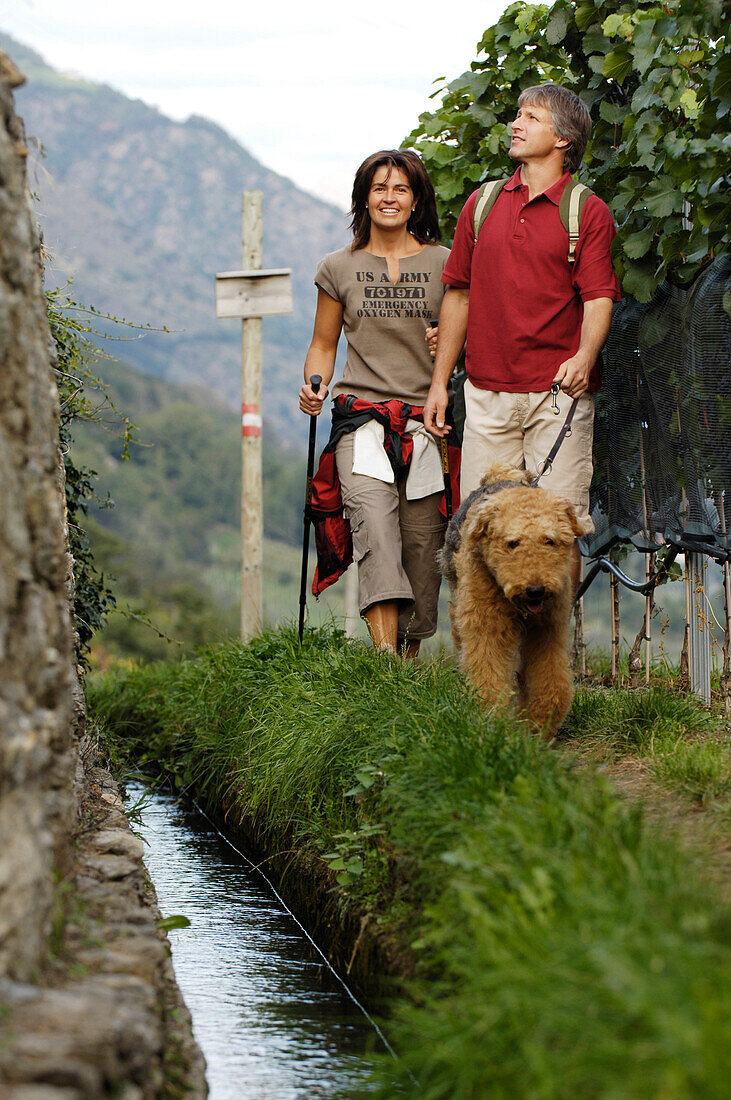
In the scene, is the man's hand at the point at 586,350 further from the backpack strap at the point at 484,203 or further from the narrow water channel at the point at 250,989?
the narrow water channel at the point at 250,989

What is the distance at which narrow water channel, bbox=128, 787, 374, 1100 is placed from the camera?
3.12m

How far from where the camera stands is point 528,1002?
211 cm

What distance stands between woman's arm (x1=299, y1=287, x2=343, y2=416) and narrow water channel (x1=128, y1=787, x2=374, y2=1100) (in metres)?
2.37

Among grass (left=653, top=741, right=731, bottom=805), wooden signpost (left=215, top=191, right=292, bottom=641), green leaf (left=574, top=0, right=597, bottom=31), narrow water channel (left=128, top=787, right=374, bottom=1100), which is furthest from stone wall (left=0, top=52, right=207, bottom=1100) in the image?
wooden signpost (left=215, top=191, right=292, bottom=641)

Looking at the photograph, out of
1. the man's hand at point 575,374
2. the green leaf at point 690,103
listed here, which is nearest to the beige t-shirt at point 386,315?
the man's hand at point 575,374

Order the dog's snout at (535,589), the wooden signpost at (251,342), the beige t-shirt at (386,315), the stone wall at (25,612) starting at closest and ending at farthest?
the stone wall at (25,612), the dog's snout at (535,589), the beige t-shirt at (386,315), the wooden signpost at (251,342)

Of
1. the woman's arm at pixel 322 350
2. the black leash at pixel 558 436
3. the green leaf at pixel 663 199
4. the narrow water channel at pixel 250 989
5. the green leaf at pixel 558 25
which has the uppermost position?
the green leaf at pixel 558 25

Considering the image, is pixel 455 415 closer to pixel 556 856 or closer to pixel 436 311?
pixel 436 311

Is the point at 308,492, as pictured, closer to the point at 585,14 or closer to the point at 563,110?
the point at 563,110

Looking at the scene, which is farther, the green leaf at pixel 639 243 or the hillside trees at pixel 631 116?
the green leaf at pixel 639 243

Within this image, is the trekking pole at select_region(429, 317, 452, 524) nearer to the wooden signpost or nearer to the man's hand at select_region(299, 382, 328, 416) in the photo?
the man's hand at select_region(299, 382, 328, 416)

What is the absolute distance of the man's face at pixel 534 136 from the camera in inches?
212

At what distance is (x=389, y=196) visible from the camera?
19.6ft

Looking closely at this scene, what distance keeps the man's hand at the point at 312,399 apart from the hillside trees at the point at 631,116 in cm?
166
